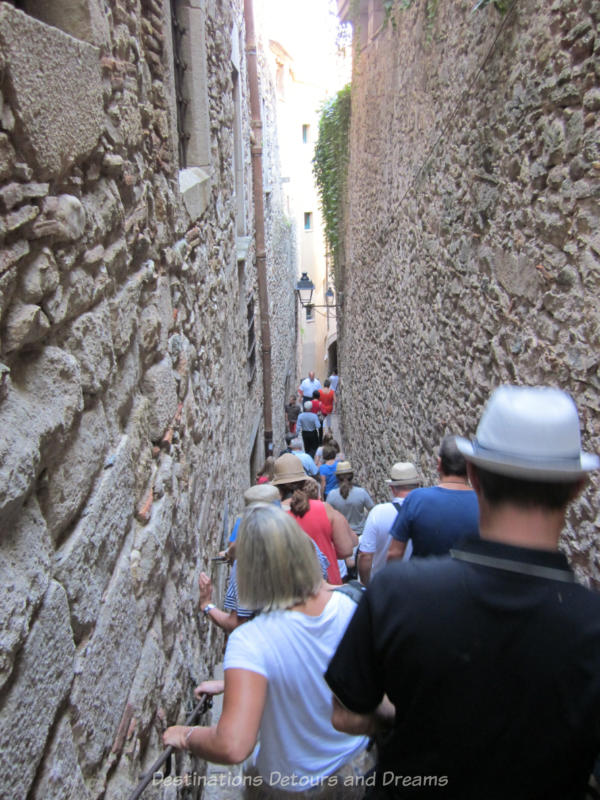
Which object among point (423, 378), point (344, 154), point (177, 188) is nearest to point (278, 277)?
point (344, 154)

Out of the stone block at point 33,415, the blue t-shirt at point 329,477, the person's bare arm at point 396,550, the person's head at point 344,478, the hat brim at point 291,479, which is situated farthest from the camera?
the blue t-shirt at point 329,477

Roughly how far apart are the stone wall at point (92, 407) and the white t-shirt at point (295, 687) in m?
0.36

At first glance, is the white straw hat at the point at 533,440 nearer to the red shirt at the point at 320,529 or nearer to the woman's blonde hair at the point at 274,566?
the woman's blonde hair at the point at 274,566

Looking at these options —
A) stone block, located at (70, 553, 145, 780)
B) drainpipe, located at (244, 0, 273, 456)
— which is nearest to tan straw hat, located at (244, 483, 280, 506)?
stone block, located at (70, 553, 145, 780)

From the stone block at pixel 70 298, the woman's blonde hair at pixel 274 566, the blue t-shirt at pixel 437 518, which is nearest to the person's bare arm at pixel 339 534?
the blue t-shirt at pixel 437 518

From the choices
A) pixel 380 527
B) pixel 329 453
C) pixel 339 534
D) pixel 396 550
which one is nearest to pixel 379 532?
pixel 380 527

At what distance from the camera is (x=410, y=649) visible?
41.4 inches

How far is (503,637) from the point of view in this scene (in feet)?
3.31

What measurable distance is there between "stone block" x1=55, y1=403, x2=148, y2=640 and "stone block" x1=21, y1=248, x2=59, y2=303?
0.51m

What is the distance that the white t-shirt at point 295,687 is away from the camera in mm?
1616

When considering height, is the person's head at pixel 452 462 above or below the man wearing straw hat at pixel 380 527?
above

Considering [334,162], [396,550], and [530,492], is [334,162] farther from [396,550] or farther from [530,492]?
[530,492]

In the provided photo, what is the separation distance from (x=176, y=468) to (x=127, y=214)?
101 centimetres

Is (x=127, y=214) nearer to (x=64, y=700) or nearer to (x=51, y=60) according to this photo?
(x=51, y=60)
